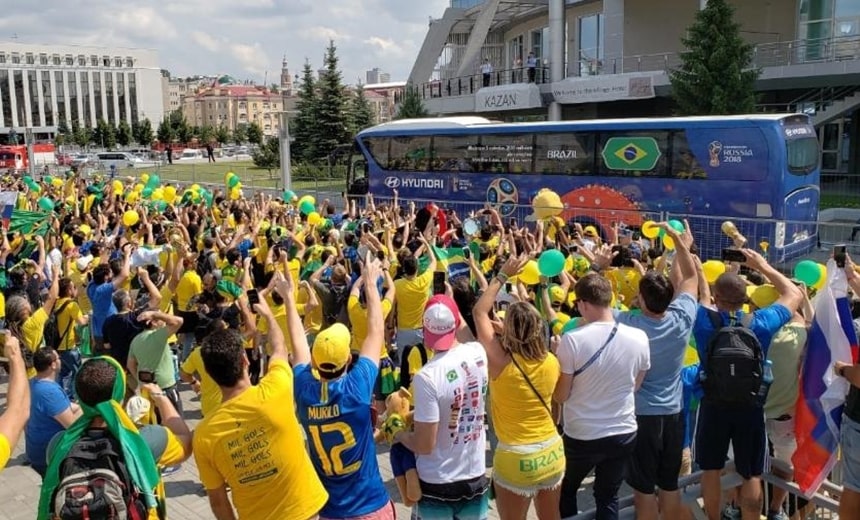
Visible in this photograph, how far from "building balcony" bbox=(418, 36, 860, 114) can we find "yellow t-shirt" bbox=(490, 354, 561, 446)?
23.8 meters

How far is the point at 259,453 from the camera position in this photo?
3.34m

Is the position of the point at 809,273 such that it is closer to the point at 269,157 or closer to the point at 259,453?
the point at 259,453

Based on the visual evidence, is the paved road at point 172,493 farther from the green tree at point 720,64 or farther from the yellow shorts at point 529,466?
the green tree at point 720,64

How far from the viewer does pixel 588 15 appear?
35656mm

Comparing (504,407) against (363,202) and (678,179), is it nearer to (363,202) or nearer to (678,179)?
(678,179)

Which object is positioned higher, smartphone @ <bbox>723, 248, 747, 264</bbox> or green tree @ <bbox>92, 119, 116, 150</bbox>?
green tree @ <bbox>92, 119, 116, 150</bbox>

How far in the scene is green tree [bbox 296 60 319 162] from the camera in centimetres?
4438

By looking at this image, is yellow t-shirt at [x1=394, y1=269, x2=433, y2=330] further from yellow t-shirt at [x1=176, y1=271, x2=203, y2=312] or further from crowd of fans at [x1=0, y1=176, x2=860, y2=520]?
yellow t-shirt at [x1=176, y1=271, x2=203, y2=312]

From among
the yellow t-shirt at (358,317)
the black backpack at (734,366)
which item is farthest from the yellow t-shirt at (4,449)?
the black backpack at (734,366)

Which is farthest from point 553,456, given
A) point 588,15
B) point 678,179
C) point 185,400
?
point 588,15

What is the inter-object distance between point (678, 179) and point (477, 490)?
43.4ft

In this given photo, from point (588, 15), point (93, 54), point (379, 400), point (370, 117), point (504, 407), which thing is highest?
point (93, 54)

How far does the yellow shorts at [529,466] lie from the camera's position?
4043 mm

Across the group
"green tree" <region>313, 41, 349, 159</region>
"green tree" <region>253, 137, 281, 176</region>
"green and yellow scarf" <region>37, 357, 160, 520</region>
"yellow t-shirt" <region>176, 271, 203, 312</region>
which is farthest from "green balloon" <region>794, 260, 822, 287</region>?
"green tree" <region>253, 137, 281, 176</region>
